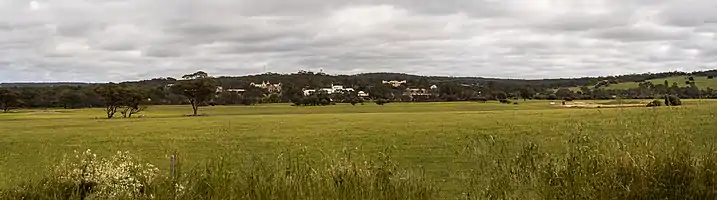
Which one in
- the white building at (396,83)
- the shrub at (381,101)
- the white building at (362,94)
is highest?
the white building at (396,83)

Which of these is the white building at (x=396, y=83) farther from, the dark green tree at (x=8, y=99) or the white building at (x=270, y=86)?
the dark green tree at (x=8, y=99)

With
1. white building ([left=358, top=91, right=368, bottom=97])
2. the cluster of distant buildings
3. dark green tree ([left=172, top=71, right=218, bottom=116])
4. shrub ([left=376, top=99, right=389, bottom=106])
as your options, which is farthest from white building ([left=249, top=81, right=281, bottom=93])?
dark green tree ([left=172, top=71, right=218, bottom=116])

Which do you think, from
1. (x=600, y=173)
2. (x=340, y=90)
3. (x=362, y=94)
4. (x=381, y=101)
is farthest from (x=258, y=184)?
(x=340, y=90)

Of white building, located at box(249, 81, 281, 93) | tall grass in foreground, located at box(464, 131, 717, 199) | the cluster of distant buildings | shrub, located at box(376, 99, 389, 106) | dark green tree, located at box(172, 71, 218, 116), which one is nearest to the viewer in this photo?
tall grass in foreground, located at box(464, 131, 717, 199)

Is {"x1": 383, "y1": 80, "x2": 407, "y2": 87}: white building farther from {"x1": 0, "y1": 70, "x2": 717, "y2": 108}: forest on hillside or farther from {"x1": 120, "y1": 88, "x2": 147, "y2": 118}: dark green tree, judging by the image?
{"x1": 120, "y1": 88, "x2": 147, "y2": 118}: dark green tree

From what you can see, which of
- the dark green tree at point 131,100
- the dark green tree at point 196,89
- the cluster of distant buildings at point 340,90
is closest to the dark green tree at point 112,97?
the dark green tree at point 131,100

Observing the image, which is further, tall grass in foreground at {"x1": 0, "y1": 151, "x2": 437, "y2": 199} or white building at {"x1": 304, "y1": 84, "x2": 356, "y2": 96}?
white building at {"x1": 304, "y1": 84, "x2": 356, "y2": 96}

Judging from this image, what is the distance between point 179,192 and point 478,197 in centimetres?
451

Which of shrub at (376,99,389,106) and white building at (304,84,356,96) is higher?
white building at (304,84,356,96)

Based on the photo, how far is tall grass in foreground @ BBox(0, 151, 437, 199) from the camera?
10102 millimetres

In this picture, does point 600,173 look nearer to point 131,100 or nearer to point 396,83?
point 131,100

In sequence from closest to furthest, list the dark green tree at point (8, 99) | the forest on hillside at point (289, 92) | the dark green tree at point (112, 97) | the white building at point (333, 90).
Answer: the dark green tree at point (112, 97) < the dark green tree at point (8, 99) < the forest on hillside at point (289, 92) < the white building at point (333, 90)

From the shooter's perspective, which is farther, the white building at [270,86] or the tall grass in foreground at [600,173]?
the white building at [270,86]

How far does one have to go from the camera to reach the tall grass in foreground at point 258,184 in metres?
10.1
